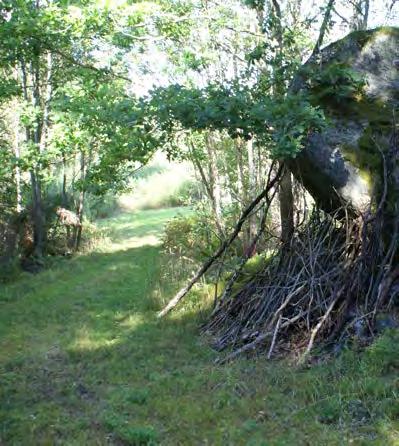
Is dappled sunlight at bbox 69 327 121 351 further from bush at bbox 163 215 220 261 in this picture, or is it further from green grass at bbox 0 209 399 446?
bush at bbox 163 215 220 261

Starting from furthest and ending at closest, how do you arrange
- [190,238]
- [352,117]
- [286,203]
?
[190,238] → [286,203] → [352,117]

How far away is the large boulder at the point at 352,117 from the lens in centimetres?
652

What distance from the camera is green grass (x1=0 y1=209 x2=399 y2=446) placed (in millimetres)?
4609

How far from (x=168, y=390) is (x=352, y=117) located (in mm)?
3790

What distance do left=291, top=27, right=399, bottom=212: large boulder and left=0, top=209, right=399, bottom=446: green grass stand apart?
186 cm

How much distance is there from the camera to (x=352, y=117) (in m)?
6.82

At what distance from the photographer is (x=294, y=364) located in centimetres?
594

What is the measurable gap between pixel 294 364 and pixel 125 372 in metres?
1.82

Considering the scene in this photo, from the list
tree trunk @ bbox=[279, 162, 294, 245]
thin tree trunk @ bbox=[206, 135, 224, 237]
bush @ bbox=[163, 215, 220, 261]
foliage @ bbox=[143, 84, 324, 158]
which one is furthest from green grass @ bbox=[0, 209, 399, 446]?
thin tree trunk @ bbox=[206, 135, 224, 237]

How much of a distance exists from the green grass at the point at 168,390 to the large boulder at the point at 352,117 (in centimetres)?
186

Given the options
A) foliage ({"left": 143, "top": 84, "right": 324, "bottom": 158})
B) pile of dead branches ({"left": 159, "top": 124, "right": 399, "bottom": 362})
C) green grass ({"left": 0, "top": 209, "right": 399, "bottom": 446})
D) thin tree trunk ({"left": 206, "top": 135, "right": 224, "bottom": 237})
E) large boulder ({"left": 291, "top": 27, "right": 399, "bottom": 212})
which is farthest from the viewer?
thin tree trunk ({"left": 206, "top": 135, "right": 224, "bottom": 237})

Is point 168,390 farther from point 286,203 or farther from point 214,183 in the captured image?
point 214,183

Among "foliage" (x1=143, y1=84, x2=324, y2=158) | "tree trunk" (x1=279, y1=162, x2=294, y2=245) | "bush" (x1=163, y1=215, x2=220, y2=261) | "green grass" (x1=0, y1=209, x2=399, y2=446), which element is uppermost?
"foliage" (x1=143, y1=84, x2=324, y2=158)

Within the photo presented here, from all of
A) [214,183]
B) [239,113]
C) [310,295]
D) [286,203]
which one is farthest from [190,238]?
[239,113]
